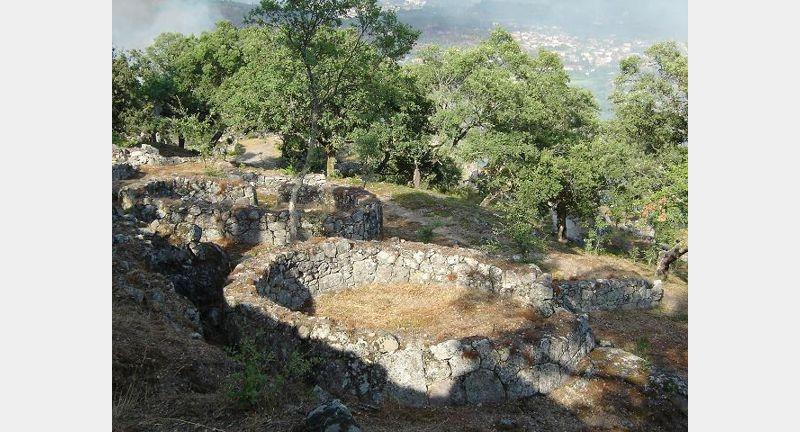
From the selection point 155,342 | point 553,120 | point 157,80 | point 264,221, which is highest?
point 157,80

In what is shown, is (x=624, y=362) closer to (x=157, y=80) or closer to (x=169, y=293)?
(x=169, y=293)

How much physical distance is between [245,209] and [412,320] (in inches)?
346

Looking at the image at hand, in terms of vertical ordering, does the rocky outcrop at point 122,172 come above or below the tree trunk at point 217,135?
below

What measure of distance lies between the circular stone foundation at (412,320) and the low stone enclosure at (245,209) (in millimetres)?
4250

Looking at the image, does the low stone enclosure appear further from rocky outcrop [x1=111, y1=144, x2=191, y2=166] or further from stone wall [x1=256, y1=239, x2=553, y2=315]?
rocky outcrop [x1=111, y1=144, x2=191, y2=166]

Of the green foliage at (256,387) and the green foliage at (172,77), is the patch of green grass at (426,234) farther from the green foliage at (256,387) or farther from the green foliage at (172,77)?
the green foliage at (172,77)

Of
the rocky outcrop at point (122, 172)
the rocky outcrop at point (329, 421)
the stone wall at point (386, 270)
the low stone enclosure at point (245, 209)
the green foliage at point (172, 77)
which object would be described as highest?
the green foliage at point (172, 77)

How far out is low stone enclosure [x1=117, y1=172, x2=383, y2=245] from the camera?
64.3 feet

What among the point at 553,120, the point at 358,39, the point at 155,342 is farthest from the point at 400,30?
the point at 553,120

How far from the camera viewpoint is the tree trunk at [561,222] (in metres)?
28.5

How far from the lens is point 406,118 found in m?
34.7

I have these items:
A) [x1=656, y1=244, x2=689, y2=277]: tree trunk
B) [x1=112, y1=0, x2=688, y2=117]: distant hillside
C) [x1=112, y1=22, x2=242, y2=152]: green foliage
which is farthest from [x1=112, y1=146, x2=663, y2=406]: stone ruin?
[x1=112, y1=22, x2=242, y2=152]: green foliage

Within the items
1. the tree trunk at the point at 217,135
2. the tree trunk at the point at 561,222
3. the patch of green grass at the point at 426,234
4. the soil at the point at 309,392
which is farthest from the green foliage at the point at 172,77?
the soil at the point at 309,392
